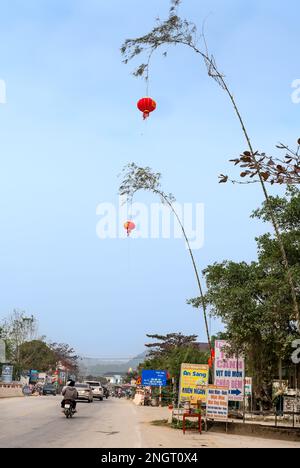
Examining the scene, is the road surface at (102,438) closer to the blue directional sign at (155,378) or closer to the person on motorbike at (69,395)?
the person on motorbike at (69,395)

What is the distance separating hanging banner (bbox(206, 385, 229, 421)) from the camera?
19.8 meters

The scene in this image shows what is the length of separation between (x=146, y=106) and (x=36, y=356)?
93.8 meters

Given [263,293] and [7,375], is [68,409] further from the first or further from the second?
[7,375]

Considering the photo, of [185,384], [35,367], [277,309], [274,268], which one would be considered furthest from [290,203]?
[35,367]

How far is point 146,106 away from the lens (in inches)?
548

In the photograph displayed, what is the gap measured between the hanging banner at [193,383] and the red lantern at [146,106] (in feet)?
36.9

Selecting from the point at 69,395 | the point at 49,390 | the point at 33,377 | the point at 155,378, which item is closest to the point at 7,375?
the point at 49,390

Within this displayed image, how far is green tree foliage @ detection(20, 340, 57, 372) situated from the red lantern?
3269 inches

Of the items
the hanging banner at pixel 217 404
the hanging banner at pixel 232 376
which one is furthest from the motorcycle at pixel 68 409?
the hanging banner at pixel 217 404

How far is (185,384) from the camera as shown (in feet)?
71.3

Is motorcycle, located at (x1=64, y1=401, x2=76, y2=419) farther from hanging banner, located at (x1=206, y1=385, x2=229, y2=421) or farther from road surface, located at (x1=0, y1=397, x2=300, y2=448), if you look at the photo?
hanging banner, located at (x1=206, y1=385, x2=229, y2=421)

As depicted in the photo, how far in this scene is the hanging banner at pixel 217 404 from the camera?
19844 mm
